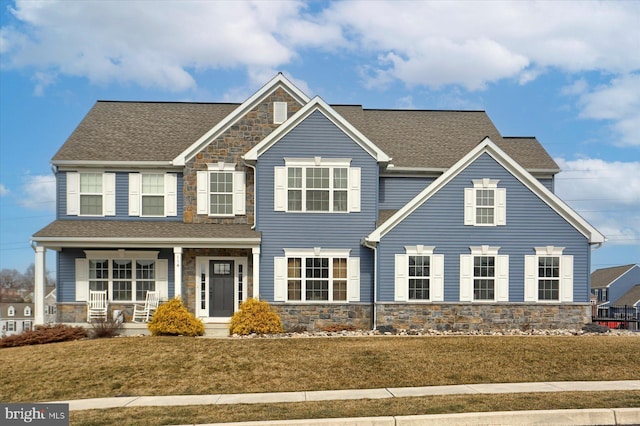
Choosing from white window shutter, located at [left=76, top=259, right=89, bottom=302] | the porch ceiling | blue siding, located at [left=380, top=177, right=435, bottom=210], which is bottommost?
white window shutter, located at [left=76, top=259, right=89, bottom=302]

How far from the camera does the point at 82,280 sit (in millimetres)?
23047

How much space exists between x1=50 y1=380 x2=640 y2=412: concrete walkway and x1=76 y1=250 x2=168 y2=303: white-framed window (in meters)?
10.4

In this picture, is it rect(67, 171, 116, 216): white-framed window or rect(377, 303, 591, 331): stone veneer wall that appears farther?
rect(67, 171, 116, 216): white-framed window

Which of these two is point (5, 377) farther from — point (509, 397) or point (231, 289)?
point (509, 397)

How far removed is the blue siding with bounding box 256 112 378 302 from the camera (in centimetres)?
2236

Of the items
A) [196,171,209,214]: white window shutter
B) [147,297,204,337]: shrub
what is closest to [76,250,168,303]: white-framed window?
[196,171,209,214]: white window shutter

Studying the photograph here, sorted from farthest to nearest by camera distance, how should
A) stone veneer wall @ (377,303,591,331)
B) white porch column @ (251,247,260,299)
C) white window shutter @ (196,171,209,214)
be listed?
white window shutter @ (196,171,209,214) → white porch column @ (251,247,260,299) → stone veneer wall @ (377,303,591,331)

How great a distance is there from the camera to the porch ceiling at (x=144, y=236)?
21344mm

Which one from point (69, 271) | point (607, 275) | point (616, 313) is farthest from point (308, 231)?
point (607, 275)

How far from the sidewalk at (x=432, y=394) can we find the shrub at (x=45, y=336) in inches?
302

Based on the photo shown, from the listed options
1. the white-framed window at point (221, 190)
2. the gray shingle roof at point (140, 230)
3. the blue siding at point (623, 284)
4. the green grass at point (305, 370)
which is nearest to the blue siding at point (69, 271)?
the gray shingle roof at point (140, 230)

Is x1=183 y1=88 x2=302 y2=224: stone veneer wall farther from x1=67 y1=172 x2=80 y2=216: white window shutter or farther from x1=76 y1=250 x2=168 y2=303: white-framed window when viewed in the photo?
x1=67 y1=172 x2=80 y2=216: white window shutter

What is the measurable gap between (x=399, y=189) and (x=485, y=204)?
3.99m

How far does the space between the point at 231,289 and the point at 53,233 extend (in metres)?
6.81
